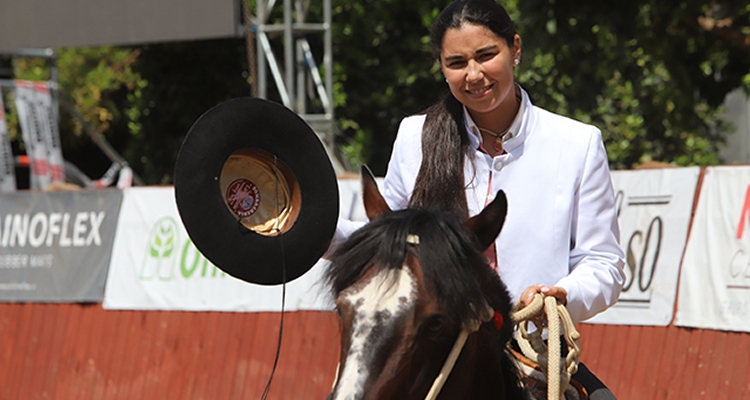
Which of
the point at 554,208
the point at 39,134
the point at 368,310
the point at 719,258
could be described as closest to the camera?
the point at 368,310

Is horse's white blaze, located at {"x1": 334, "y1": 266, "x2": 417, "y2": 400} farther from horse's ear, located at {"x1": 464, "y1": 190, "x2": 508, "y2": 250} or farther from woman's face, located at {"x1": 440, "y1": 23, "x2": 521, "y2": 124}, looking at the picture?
woman's face, located at {"x1": 440, "y1": 23, "x2": 521, "y2": 124}

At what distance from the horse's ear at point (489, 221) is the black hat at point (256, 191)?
0.56 metres

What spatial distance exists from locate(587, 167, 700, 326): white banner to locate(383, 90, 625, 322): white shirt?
14.0 ft

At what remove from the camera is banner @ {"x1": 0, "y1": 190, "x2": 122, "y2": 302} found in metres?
10.7

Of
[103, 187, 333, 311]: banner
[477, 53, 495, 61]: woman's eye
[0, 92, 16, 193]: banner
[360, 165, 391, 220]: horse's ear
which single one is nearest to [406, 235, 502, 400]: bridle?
[360, 165, 391, 220]: horse's ear

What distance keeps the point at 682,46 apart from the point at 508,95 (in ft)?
32.9

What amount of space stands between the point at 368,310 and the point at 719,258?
508 cm

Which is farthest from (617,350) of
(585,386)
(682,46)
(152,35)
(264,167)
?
(152,35)

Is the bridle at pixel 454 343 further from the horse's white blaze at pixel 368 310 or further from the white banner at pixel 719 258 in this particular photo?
the white banner at pixel 719 258

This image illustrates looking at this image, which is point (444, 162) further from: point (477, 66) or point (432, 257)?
point (432, 257)

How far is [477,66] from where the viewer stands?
3.26 metres

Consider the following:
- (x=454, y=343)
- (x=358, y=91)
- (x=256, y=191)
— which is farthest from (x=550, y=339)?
(x=358, y=91)

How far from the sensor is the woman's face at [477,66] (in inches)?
128

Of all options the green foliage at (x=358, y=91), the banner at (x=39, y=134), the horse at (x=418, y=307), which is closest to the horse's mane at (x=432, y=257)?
the horse at (x=418, y=307)
